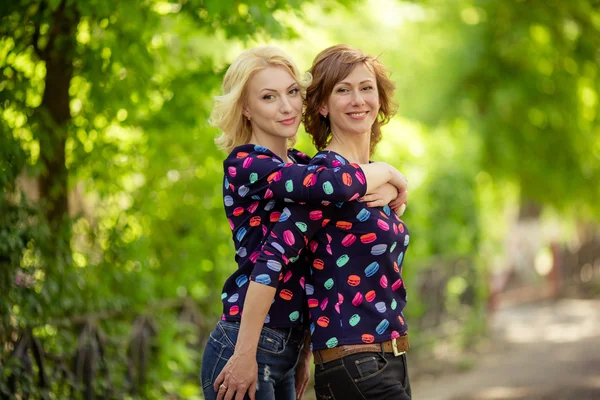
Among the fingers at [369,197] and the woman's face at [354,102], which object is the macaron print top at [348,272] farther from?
the woman's face at [354,102]

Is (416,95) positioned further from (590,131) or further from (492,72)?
(590,131)

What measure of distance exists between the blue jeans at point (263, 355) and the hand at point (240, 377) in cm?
5

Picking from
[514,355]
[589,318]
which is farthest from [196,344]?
[589,318]

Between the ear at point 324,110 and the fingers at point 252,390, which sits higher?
the ear at point 324,110

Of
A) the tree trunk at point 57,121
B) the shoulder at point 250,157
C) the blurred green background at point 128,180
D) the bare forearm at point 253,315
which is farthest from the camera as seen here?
the tree trunk at point 57,121

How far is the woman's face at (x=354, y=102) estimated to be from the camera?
278 centimetres

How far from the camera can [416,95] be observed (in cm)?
1584

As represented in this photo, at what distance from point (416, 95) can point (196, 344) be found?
1039 centimetres

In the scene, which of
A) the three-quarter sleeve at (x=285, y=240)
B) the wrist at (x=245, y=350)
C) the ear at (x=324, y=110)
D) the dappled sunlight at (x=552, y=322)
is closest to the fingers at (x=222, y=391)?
the wrist at (x=245, y=350)

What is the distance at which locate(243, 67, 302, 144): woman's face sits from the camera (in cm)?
278

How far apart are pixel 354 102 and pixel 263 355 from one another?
918 mm

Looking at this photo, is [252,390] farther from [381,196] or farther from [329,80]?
[329,80]

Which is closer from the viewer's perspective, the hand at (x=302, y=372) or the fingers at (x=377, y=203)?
the fingers at (x=377, y=203)

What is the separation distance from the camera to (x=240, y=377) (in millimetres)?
2564
